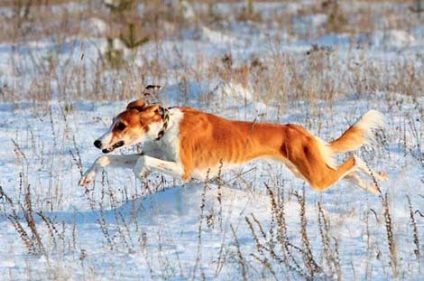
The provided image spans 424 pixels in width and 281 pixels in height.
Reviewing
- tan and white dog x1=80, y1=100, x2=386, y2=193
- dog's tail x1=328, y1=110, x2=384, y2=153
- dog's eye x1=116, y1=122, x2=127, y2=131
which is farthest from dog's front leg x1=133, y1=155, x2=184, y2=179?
dog's tail x1=328, y1=110, x2=384, y2=153

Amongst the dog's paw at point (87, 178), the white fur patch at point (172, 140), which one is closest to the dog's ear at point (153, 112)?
the white fur patch at point (172, 140)

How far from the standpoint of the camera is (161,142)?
21.5 ft

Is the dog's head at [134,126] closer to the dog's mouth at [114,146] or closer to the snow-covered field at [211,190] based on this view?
the dog's mouth at [114,146]

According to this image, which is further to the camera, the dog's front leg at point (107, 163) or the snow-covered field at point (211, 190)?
the dog's front leg at point (107, 163)

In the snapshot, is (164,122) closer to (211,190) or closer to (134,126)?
(134,126)

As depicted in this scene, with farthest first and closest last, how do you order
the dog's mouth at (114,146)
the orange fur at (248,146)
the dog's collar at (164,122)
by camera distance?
the orange fur at (248,146)
the dog's collar at (164,122)
the dog's mouth at (114,146)

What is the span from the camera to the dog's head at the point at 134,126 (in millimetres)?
6312

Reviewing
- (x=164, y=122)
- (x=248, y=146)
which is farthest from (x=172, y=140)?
(x=248, y=146)

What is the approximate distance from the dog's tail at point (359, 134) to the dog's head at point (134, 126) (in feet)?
5.06

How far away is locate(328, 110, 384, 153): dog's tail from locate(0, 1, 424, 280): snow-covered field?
350mm

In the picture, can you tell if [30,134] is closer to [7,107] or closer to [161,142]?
[7,107]

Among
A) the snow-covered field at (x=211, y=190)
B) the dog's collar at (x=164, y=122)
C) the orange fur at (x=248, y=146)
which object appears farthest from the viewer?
the orange fur at (x=248, y=146)

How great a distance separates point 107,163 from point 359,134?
1985 millimetres

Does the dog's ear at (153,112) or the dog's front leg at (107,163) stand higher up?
the dog's ear at (153,112)
